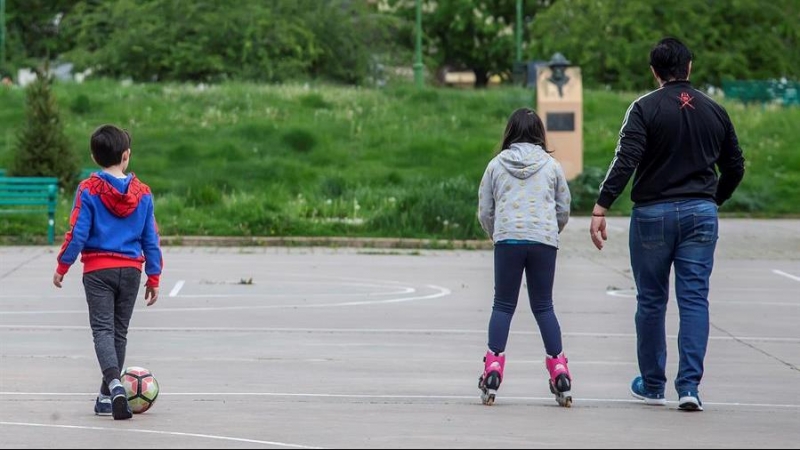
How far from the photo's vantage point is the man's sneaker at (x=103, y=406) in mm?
8836

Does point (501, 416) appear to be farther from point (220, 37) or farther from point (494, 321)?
point (220, 37)

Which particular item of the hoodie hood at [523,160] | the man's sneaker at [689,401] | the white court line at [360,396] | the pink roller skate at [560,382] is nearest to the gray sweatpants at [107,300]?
the white court line at [360,396]

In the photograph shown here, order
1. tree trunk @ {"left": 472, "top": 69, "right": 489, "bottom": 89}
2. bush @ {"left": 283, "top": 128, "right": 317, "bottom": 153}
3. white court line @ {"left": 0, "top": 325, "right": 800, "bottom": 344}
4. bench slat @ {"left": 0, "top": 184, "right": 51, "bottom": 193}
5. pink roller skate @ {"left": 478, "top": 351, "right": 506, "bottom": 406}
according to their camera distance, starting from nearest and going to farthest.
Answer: pink roller skate @ {"left": 478, "top": 351, "right": 506, "bottom": 406}
white court line @ {"left": 0, "top": 325, "right": 800, "bottom": 344}
bench slat @ {"left": 0, "top": 184, "right": 51, "bottom": 193}
bush @ {"left": 283, "top": 128, "right": 317, "bottom": 153}
tree trunk @ {"left": 472, "top": 69, "right": 489, "bottom": 89}

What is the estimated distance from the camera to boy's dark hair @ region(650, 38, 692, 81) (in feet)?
30.7

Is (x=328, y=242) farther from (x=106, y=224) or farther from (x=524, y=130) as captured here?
(x=106, y=224)

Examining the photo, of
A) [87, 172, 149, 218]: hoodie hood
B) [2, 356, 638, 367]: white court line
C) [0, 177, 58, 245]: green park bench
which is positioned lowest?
[0, 177, 58, 245]: green park bench

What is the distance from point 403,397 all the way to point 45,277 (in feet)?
32.2

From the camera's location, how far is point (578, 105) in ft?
109

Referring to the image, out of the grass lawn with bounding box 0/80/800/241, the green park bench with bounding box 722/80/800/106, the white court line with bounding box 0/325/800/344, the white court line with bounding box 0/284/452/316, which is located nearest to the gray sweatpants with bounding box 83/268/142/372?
the white court line with bounding box 0/325/800/344

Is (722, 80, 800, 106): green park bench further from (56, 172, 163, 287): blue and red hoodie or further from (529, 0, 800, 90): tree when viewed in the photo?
(56, 172, 163, 287): blue and red hoodie

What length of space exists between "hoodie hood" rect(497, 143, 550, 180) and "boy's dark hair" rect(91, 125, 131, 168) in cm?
202

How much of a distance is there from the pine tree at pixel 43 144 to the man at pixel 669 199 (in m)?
19.3

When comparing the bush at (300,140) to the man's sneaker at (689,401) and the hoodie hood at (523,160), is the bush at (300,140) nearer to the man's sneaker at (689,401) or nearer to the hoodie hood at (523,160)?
the hoodie hood at (523,160)

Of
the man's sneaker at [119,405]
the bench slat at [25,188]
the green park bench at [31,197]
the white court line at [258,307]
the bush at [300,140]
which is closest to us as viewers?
the man's sneaker at [119,405]
